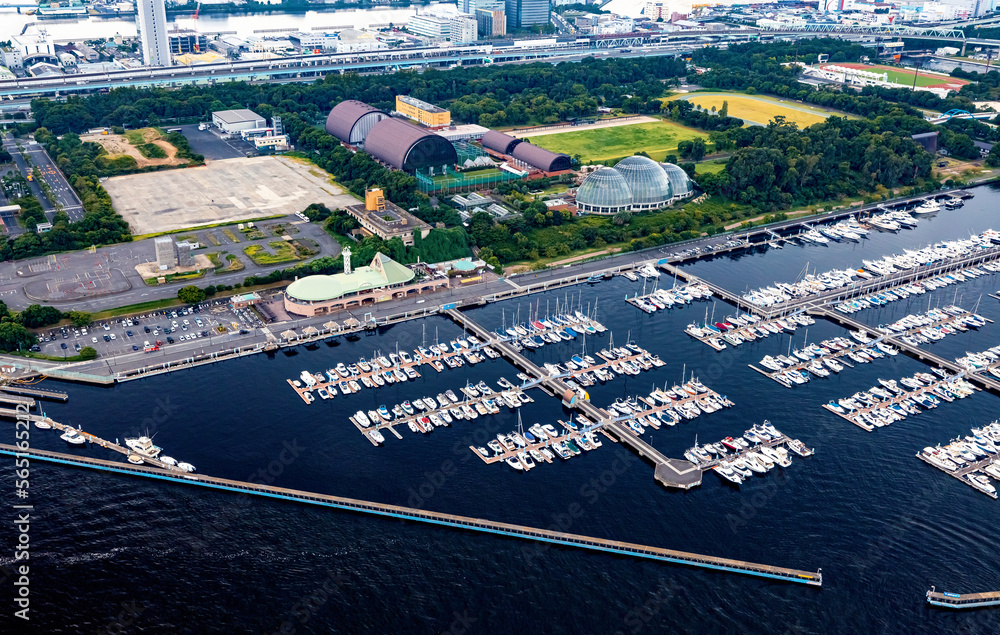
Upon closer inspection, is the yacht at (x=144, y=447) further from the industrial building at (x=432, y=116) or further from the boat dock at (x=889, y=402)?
the industrial building at (x=432, y=116)

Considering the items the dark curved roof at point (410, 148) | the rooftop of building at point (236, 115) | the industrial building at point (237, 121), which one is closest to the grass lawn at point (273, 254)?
the dark curved roof at point (410, 148)

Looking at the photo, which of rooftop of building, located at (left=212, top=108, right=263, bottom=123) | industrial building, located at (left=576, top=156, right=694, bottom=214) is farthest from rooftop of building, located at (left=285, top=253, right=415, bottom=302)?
rooftop of building, located at (left=212, top=108, right=263, bottom=123)

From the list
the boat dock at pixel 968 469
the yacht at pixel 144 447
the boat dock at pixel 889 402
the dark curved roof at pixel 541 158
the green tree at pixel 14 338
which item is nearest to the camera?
the boat dock at pixel 968 469

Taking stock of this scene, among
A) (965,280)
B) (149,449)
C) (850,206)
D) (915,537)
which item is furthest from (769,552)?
(850,206)

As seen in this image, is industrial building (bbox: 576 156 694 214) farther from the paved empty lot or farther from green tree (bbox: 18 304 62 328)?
green tree (bbox: 18 304 62 328)

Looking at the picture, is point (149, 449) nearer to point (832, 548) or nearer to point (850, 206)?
point (832, 548)

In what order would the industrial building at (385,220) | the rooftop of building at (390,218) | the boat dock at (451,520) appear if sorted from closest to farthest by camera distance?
1. the boat dock at (451,520)
2. the industrial building at (385,220)
3. the rooftop of building at (390,218)
